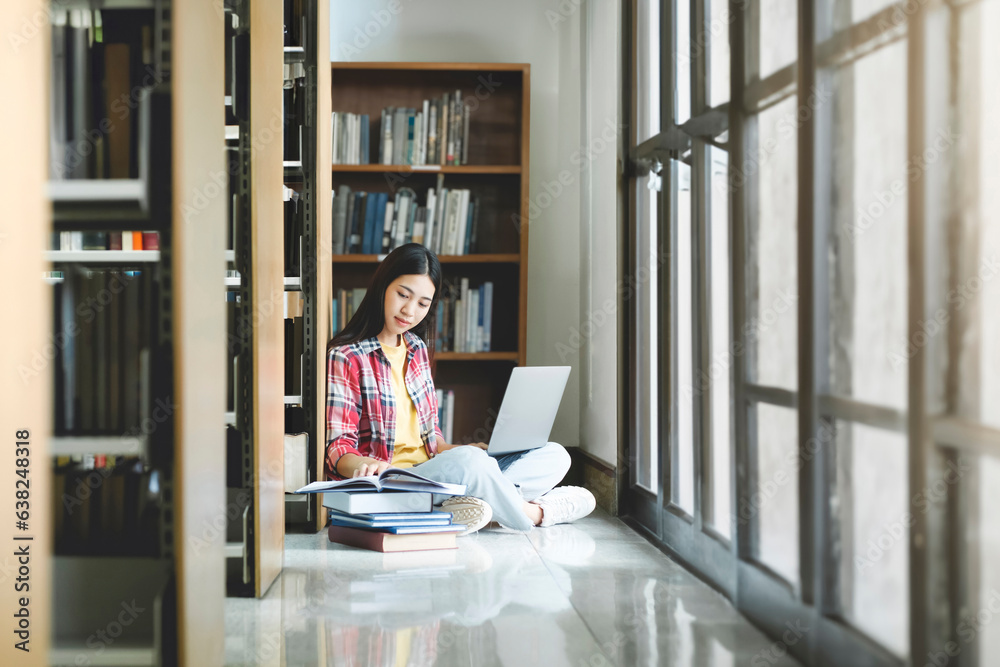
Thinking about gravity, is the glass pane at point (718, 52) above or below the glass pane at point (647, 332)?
above

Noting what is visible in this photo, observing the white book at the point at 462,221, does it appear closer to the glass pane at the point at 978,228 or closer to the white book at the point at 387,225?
the white book at the point at 387,225

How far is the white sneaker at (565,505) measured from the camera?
2.69m

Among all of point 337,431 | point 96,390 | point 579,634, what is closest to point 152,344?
point 96,390

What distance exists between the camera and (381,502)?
237 centimetres

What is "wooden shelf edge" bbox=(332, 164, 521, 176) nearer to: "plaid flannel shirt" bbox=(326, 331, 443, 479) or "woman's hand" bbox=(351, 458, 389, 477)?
"plaid flannel shirt" bbox=(326, 331, 443, 479)

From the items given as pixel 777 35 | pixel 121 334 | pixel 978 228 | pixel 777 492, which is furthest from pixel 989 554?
pixel 121 334

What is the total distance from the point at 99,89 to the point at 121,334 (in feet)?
1.14

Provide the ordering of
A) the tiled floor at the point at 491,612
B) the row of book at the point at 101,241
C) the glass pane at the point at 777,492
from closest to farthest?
the tiled floor at the point at 491,612 → the glass pane at the point at 777,492 → the row of book at the point at 101,241

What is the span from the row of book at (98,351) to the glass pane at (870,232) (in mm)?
1095

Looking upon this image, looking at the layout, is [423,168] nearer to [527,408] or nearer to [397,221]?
[397,221]

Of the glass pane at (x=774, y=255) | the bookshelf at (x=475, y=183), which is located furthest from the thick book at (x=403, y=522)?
the bookshelf at (x=475, y=183)

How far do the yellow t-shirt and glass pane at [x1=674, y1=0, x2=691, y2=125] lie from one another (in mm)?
1176

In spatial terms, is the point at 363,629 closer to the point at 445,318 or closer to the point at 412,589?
the point at 412,589

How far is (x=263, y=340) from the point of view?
1880 millimetres
